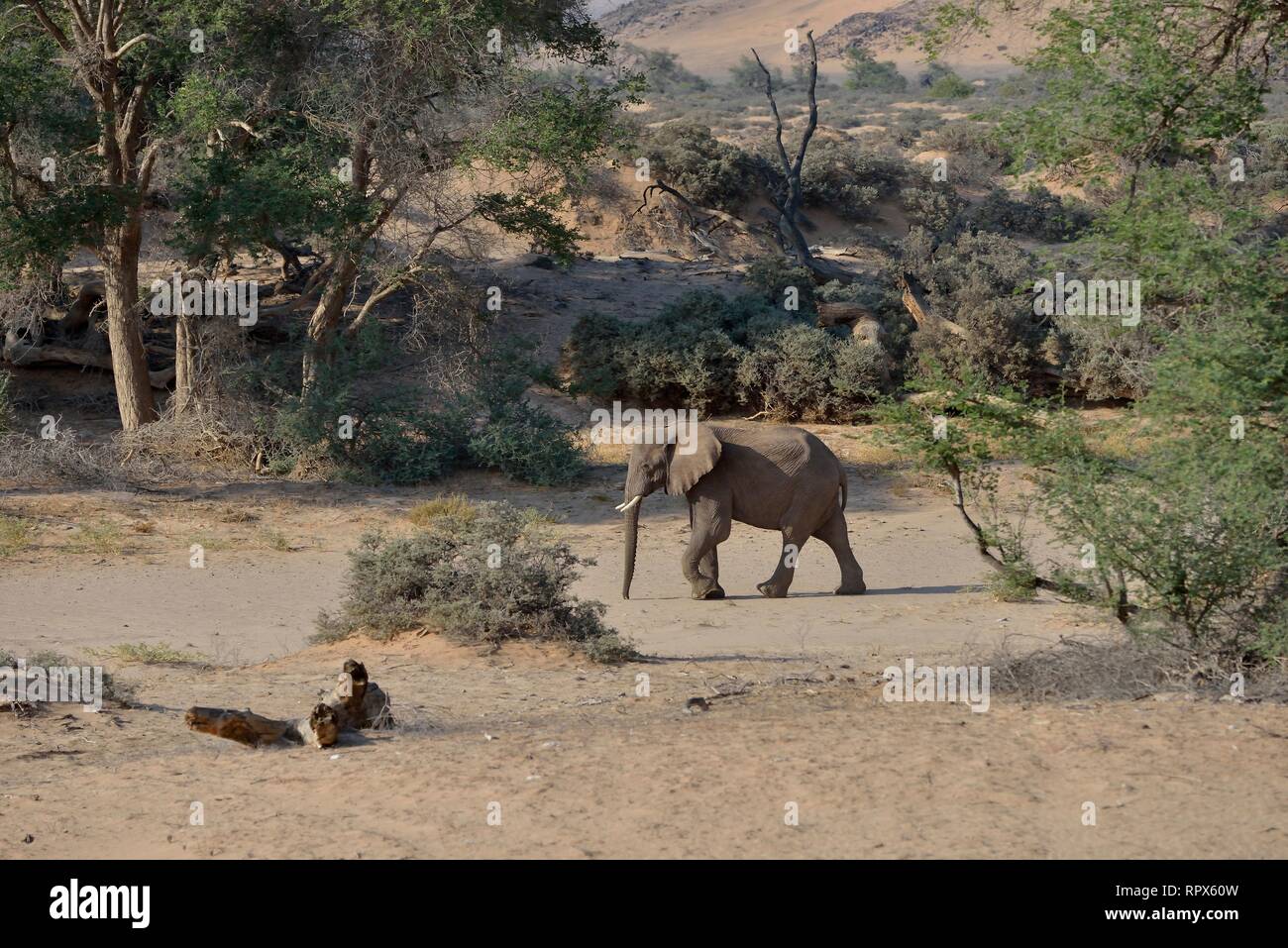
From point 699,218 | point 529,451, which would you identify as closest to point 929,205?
point 699,218

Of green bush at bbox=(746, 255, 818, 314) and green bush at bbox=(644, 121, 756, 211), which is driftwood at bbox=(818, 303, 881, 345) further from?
green bush at bbox=(644, 121, 756, 211)

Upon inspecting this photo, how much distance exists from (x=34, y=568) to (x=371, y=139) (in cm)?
761

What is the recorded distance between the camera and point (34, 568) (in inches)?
535

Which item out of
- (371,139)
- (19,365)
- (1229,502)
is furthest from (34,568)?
(1229,502)

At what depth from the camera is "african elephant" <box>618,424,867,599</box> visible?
13250mm

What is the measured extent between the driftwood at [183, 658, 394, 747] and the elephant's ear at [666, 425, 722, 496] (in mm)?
5542

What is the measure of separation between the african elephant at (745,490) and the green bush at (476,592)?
2.08 meters

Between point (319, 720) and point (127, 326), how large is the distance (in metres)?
13.2

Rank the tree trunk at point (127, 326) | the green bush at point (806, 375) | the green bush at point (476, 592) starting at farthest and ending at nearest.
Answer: the green bush at point (806, 375) → the tree trunk at point (127, 326) → the green bush at point (476, 592)

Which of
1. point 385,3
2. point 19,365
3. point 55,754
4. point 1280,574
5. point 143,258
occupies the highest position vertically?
point 385,3

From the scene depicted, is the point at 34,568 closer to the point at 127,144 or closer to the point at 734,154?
the point at 127,144

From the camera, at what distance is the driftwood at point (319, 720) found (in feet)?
24.5

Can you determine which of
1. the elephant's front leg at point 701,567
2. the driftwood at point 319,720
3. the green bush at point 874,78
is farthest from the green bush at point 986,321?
the green bush at point 874,78

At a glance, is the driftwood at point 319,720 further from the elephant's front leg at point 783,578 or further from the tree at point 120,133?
the tree at point 120,133
